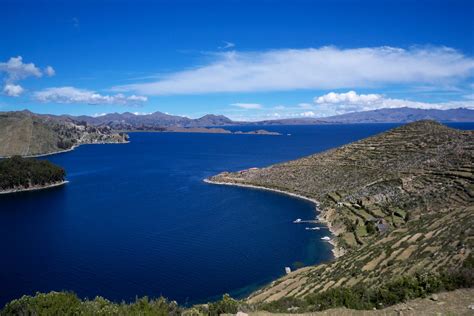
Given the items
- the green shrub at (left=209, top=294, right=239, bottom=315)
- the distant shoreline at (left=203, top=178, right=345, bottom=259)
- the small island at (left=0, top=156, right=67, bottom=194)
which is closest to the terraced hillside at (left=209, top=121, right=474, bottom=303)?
the distant shoreline at (left=203, top=178, right=345, bottom=259)

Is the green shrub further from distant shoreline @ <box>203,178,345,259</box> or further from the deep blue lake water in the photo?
distant shoreline @ <box>203,178,345,259</box>

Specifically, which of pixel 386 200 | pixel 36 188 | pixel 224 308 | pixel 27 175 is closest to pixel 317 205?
pixel 386 200

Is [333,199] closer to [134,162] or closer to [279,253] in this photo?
[279,253]

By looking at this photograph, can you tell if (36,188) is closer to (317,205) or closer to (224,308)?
(317,205)

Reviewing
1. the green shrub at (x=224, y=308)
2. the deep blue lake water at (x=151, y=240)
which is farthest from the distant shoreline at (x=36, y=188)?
the green shrub at (x=224, y=308)

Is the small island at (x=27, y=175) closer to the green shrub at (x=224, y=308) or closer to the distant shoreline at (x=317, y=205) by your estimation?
the distant shoreline at (x=317, y=205)

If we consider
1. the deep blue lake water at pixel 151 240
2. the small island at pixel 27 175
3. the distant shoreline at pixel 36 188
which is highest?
the small island at pixel 27 175
